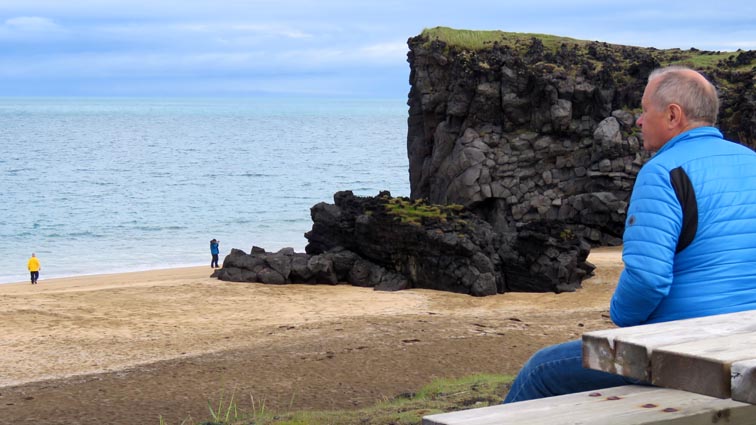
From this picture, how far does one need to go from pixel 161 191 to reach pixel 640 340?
85046mm

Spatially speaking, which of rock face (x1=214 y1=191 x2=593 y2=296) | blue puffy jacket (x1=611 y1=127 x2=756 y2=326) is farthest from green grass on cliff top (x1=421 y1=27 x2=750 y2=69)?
blue puffy jacket (x1=611 y1=127 x2=756 y2=326)

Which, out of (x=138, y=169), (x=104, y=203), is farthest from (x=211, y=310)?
(x=138, y=169)

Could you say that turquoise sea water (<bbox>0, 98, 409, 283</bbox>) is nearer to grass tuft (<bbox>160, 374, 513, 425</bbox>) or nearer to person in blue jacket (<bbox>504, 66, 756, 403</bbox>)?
grass tuft (<bbox>160, 374, 513, 425</bbox>)

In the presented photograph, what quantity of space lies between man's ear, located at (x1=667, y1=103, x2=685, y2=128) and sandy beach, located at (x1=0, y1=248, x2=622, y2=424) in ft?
28.9

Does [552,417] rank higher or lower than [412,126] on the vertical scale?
lower

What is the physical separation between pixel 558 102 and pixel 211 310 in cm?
1820

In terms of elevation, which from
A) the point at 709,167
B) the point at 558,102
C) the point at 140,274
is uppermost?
the point at 558,102

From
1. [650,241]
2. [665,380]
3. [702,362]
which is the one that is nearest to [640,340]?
[665,380]

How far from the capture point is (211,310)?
78.3 ft

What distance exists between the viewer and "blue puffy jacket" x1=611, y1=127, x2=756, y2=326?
4062mm

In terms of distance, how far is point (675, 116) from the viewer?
4371mm

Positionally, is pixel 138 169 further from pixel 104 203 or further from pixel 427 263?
pixel 427 263

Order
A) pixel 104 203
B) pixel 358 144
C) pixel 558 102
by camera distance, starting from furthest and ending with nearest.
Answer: pixel 358 144 → pixel 104 203 → pixel 558 102

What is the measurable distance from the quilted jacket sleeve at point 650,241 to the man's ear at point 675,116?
298mm
